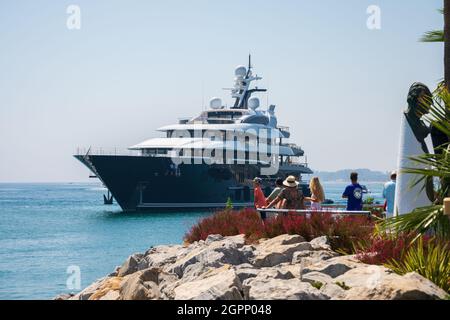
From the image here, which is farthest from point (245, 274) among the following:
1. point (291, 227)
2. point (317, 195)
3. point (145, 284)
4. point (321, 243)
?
point (317, 195)

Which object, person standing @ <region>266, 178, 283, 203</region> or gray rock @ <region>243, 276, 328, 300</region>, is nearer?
gray rock @ <region>243, 276, 328, 300</region>

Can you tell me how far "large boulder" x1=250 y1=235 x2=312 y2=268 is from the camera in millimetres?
10836

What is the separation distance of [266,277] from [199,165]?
2167 inches

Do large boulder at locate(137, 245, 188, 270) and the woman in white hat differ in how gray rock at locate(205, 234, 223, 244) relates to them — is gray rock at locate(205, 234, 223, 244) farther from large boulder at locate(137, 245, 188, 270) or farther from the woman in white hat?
the woman in white hat

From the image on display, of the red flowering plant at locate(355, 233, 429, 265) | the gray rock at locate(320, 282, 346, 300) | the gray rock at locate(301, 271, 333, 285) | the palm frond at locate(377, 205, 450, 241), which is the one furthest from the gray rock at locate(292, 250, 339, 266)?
the gray rock at locate(320, 282, 346, 300)

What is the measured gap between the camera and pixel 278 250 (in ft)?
36.6

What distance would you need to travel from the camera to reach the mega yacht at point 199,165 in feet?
205

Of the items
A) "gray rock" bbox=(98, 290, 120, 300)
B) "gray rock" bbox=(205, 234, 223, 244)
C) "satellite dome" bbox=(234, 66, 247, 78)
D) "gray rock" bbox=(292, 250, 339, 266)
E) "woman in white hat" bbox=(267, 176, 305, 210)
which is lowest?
"gray rock" bbox=(98, 290, 120, 300)

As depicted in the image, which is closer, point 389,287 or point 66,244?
point 389,287

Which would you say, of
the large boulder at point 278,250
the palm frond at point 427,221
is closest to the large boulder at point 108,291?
the large boulder at point 278,250

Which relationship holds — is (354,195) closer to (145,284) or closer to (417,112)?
(417,112)

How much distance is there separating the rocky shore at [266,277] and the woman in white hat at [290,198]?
1964 millimetres

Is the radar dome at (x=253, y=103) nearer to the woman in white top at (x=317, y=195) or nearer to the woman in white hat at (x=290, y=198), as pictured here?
the woman in white hat at (x=290, y=198)

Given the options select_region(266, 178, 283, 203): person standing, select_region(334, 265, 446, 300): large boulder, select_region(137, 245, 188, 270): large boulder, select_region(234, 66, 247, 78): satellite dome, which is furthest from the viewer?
select_region(234, 66, 247, 78): satellite dome
